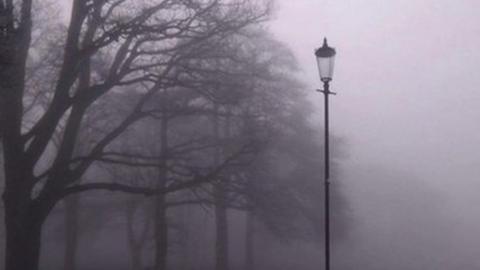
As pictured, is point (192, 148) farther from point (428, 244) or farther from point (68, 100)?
point (428, 244)

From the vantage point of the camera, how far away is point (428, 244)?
40719 millimetres

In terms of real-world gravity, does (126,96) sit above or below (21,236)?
above

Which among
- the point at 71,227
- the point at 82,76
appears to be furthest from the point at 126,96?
the point at 71,227

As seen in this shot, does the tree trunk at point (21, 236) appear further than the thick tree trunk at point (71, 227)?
No

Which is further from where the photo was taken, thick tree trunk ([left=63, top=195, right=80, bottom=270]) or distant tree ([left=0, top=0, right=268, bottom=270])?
thick tree trunk ([left=63, top=195, right=80, bottom=270])

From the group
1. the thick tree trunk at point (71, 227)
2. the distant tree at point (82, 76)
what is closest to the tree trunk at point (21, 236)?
the distant tree at point (82, 76)

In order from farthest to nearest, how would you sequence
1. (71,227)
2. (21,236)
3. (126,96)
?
(71,227) → (126,96) → (21,236)

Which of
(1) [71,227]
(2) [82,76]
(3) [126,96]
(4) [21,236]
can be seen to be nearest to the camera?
(4) [21,236]

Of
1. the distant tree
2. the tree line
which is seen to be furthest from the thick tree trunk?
the distant tree

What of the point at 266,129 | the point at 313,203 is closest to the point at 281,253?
the point at 313,203

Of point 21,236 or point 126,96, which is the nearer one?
point 21,236

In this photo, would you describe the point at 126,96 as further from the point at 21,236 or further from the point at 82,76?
the point at 21,236

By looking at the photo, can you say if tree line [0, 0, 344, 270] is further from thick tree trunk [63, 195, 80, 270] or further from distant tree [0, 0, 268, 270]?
thick tree trunk [63, 195, 80, 270]

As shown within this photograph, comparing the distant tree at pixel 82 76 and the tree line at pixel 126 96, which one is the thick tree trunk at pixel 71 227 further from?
the distant tree at pixel 82 76
